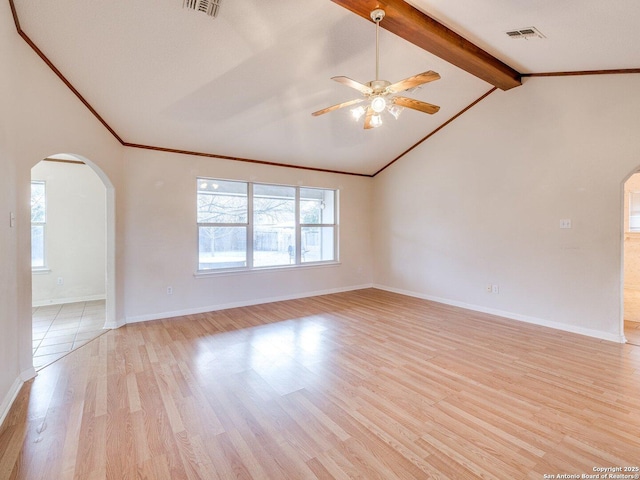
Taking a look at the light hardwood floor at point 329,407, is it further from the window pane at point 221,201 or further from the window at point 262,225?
the window pane at point 221,201

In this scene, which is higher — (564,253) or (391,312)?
(564,253)

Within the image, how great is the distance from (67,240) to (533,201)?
25.0 feet

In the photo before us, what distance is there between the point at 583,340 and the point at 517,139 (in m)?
2.79

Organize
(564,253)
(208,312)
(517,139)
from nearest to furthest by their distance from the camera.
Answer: (564,253) → (517,139) → (208,312)

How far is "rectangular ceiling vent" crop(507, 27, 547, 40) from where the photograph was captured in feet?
9.45

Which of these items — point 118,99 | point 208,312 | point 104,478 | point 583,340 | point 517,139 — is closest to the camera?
point 104,478

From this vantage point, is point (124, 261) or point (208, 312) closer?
point (124, 261)

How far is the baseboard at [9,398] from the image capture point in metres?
2.12

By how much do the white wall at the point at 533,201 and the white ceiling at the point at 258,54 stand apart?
49cm

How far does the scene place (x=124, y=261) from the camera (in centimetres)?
421

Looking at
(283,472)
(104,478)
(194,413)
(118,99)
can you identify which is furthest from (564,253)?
(118,99)

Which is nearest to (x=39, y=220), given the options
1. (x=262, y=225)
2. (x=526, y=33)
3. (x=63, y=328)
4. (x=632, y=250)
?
(x=63, y=328)

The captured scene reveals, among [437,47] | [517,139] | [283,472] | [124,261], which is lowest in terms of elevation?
[283,472]

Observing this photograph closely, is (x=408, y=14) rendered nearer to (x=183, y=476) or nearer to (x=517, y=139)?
(x=517, y=139)
